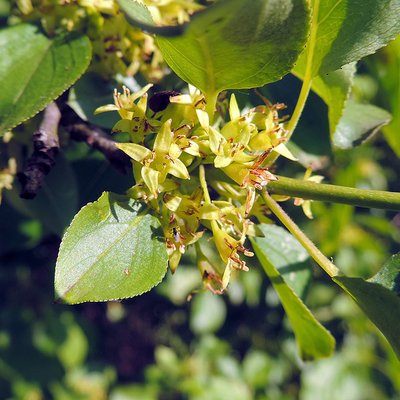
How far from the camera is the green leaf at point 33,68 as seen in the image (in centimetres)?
77

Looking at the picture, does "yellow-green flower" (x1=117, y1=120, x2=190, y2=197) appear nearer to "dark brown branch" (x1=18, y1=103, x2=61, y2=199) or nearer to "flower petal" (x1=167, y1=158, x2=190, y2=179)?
"flower petal" (x1=167, y1=158, x2=190, y2=179)

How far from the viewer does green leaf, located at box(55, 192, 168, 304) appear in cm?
64

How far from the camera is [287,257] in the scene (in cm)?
107

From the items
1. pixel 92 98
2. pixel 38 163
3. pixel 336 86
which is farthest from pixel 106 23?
pixel 336 86

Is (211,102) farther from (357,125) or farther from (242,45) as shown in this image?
(357,125)

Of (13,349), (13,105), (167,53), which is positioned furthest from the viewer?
(13,349)

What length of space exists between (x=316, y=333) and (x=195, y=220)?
28 cm

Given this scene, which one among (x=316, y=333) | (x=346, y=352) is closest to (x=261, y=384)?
(x=346, y=352)

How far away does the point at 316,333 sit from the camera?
0.85 m

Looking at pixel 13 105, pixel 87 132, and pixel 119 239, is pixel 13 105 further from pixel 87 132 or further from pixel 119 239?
pixel 119 239

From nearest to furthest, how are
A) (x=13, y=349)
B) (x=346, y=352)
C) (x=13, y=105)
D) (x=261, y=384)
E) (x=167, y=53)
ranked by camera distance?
1. (x=167, y=53)
2. (x=13, y=105)
3. (x=13, y=349)
4. (x=261, y=384)
5. (x=346, y=352)

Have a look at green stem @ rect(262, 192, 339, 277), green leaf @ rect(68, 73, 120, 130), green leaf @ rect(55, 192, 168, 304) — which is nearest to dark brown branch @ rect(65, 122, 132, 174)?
green leaf @ rect(68, 73, 120, 130)

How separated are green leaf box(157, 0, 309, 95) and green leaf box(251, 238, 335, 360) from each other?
31 centimetres

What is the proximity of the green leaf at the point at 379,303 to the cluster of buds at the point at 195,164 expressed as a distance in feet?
0.45
